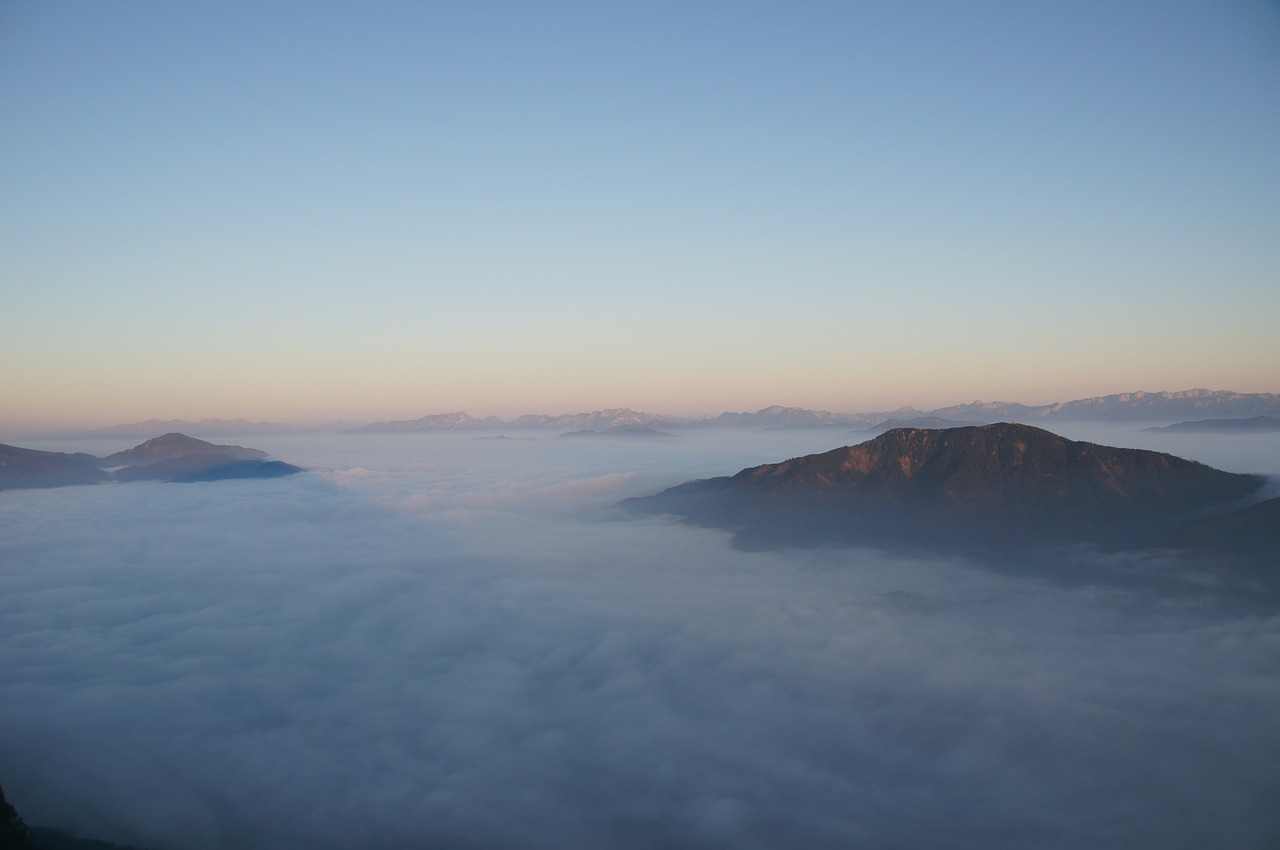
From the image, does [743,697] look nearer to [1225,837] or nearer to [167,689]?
[1225,837]

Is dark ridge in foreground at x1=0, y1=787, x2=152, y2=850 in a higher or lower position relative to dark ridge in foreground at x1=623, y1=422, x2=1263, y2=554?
lower

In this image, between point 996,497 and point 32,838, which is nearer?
point 32,838

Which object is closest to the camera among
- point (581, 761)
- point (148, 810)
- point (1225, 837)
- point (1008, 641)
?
point (1225, 837)

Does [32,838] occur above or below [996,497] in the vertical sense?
below

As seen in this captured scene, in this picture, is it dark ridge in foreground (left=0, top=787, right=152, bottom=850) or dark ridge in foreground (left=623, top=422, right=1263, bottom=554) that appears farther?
dark ridge in foreground (left=623, top=422, right=1263, bottom=554)

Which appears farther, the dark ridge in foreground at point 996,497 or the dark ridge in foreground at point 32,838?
the dark ridge in foreground at point 996,497

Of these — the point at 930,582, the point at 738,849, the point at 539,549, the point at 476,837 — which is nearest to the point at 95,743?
the point at 476,837

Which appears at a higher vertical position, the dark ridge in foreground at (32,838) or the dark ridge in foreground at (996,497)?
the dark ridge in foreground at (996,497)

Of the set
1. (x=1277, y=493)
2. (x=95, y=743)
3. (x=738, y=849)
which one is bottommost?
(x=738, y=849)
